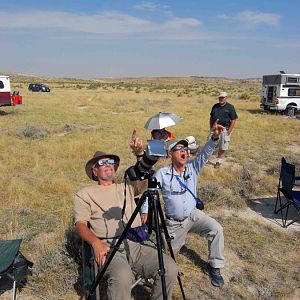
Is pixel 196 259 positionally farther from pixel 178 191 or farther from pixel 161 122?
pixel 161 122

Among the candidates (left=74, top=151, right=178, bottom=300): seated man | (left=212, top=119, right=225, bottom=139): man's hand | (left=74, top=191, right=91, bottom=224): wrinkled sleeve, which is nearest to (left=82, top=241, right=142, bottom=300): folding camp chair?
(left=74, top=151, right=178, bottom=300): seated man

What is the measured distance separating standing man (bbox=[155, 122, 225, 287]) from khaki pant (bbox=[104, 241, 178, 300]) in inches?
21.6

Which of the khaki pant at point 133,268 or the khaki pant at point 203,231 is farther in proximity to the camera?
the khaki pant at point 203,231

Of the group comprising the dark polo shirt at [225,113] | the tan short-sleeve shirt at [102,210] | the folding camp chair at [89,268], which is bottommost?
the folding camp chair at [89,268]

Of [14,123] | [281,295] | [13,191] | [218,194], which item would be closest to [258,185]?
[218,194]

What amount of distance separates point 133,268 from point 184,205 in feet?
2.74

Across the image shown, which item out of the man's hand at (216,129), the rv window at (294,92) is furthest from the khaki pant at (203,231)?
the rv window at (294,92)

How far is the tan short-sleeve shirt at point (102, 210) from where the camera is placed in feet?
10.5

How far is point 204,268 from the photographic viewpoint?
3979 mm

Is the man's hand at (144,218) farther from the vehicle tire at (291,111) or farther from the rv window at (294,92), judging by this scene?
the rv window at (294,92)

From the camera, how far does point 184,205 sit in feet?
12.0

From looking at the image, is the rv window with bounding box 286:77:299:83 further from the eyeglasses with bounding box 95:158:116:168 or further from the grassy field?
the eyeglasses with bounding box 95:158:116:168

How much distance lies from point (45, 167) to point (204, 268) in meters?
5.06

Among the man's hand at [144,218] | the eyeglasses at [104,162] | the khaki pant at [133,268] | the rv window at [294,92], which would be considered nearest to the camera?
the khaki pant at [133,268]
